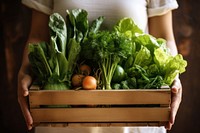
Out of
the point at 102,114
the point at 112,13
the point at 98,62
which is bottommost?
the point at 102,114

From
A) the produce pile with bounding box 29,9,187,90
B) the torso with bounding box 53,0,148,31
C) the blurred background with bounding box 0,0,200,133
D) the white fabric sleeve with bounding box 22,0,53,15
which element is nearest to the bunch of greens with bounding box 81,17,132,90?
the produce pile with bounding box 29,9,187,90

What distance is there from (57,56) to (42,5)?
0.24m

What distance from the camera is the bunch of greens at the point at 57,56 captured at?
2.65 feet

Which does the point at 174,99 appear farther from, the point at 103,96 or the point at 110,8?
the point at 110,8

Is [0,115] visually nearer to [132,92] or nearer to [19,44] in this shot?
[19,44]

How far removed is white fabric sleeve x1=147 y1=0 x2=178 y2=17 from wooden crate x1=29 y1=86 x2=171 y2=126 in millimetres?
304

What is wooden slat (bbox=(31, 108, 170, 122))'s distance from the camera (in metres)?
0.79

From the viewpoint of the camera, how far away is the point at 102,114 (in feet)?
2.59

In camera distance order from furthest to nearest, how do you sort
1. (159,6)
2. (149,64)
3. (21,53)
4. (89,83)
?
(21,53) → (159,6) → (149,64) → (89,83)

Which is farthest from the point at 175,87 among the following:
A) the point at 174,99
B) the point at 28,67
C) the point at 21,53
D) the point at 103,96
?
the point at 21,53

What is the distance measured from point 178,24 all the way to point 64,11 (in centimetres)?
67

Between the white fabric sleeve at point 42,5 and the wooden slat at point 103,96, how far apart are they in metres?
0.32

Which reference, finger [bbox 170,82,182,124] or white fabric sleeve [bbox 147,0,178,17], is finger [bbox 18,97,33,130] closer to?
finger [bbox 170,82,182,124]

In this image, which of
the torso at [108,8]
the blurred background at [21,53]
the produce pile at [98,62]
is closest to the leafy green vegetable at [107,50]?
Result: the produce pile at [98,62]
